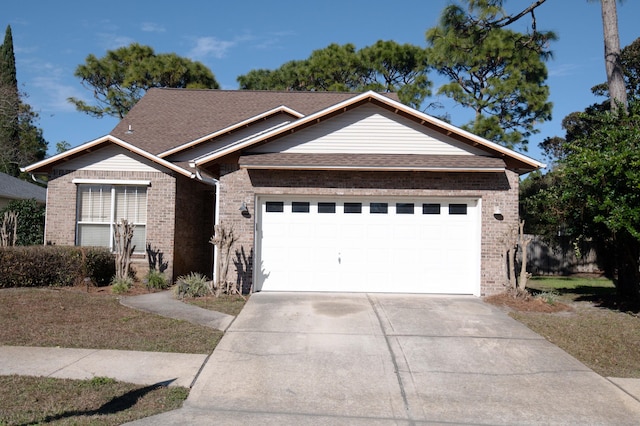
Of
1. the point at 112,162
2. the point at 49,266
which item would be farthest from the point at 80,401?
the point at 112,162

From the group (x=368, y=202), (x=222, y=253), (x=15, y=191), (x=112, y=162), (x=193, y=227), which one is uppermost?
(x=112, y=162)

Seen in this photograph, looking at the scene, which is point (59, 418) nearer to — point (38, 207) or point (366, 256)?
point (366, 256)

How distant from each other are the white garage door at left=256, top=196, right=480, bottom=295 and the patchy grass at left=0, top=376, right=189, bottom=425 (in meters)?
6.55

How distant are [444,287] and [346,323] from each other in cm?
388

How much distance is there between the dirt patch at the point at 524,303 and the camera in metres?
11.1

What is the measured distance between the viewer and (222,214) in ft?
40.9

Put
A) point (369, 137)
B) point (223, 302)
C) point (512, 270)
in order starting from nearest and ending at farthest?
point (223, 302) → point (512, 270) → point (369, 137)

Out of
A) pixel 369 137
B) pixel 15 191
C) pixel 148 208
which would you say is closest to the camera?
pixel 369 137

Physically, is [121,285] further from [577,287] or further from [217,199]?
[577,287]

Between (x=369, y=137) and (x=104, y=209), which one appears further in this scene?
(x=104, y=209)

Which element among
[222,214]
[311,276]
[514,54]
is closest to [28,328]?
[222,214]

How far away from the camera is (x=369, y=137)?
42.3ft

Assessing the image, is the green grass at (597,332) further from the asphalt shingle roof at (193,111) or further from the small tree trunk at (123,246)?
the asphalt shingle roof at (193,111)

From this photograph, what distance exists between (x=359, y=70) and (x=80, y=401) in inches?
1162
